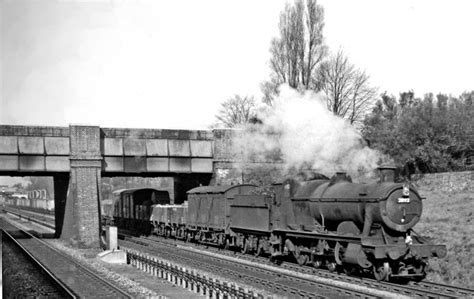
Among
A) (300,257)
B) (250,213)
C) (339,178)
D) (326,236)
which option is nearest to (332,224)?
(326,236)

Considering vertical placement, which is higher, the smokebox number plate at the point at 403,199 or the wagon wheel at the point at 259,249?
the smokebox number plate at the point at 403,199

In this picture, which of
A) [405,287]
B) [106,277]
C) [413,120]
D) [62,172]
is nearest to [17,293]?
[106,277]

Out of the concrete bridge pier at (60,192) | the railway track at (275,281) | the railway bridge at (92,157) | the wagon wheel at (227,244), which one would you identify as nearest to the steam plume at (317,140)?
the wagon wheel at (227,244)

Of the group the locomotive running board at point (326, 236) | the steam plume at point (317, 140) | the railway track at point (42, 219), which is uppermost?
the steam plume at point (317, 140)

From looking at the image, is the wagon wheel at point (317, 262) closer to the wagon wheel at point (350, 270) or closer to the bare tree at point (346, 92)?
the wagon wheel at point (350, 270)

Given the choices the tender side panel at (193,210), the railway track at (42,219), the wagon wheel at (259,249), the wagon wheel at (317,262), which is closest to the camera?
the wagon wheel at (317,262)

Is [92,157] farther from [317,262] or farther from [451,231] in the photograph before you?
[451,231]

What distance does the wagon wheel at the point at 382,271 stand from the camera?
14715 millimetres

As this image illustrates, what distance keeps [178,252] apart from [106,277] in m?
7.21

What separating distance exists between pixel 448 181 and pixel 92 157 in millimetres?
19064

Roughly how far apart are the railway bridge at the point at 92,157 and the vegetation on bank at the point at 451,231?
1157 centimetres

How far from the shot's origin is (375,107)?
4459cm

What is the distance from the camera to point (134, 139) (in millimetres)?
30578

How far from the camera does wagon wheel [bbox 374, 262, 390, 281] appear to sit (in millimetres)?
14715
